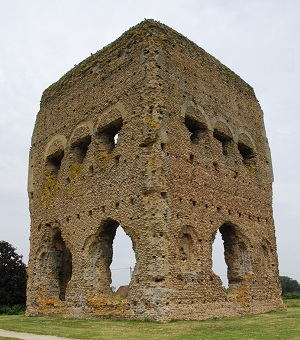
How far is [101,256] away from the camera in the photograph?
40.2 ft

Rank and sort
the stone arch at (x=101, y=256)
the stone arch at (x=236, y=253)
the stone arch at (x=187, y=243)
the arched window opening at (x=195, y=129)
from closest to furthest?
the stone arch at (x=187, y=243), the stone arch at (x=101, y=256), the arched window opening at (x=195, y=129), the stone arch at (x=236, y=253)

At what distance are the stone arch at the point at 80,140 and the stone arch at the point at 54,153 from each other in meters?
0.52

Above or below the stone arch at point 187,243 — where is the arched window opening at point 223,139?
above

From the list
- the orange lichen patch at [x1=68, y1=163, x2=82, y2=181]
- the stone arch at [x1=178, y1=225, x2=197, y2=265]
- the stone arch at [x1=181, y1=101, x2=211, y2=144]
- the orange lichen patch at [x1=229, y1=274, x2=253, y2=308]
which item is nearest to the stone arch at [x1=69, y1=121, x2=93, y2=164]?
the orange lichen patch at [x1=68, y1=163, x2=82, y2=181]

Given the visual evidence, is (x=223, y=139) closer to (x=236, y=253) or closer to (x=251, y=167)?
(x=251, y=167)

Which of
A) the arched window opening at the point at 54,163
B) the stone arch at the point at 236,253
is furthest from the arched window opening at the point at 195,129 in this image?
the arched window opening at the point at 54,163

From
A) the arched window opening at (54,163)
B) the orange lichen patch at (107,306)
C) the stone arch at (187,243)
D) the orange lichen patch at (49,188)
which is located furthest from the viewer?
the arched window opening at (54,163)

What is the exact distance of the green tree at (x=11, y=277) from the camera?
22.9 m

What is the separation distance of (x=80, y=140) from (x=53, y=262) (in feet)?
13.7

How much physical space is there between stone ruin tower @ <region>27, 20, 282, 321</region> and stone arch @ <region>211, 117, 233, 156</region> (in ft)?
0.14

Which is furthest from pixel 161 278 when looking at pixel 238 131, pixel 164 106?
pixel 238 131

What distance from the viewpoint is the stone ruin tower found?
10.8 meters

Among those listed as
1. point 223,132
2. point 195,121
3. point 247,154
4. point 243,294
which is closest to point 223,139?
point 223,132

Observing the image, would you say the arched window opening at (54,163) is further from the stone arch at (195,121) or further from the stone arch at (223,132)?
the stone arch at (223,132)
